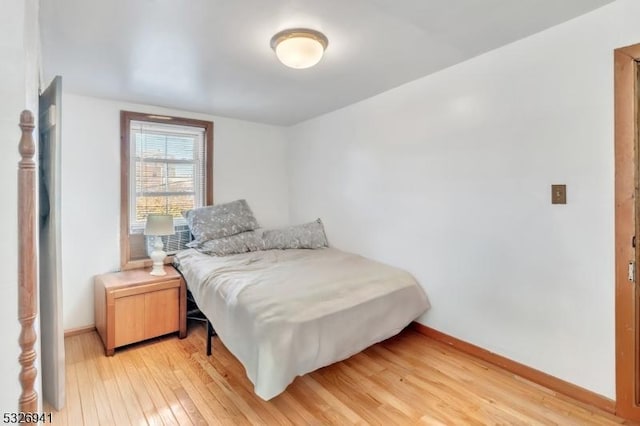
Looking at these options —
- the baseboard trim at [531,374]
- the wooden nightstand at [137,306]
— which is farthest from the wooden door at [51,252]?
the baseboard trim at [531,374]

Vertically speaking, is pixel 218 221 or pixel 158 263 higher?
pixel 218 221

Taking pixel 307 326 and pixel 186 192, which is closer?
pixel 307 326

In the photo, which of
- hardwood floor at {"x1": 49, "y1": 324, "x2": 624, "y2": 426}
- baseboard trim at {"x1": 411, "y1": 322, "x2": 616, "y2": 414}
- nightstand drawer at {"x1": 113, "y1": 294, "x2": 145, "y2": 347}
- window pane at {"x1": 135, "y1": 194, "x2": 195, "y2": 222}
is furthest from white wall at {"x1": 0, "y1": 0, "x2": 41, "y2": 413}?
window pane at {"x1": 135, "y1": 194, "x2": 195, "y2": 222}

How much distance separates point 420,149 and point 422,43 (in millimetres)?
877

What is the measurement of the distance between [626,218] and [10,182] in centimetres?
250

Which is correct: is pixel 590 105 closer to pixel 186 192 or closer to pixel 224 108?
pixel 224 108

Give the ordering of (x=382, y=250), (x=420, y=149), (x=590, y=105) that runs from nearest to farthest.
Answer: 1. (x=590, y=105)
2. (x=420, y=149)
3. (x=382, y=250)

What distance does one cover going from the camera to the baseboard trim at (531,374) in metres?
1.76

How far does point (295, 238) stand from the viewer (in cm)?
350

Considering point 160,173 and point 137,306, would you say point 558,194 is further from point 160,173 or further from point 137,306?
point 160,173

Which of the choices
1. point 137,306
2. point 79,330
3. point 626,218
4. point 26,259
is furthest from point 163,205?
point 626,218

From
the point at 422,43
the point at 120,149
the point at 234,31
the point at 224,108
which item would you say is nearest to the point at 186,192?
the point at 120,149

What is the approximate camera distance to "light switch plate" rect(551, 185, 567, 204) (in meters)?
1.85

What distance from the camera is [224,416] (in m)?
1.76
